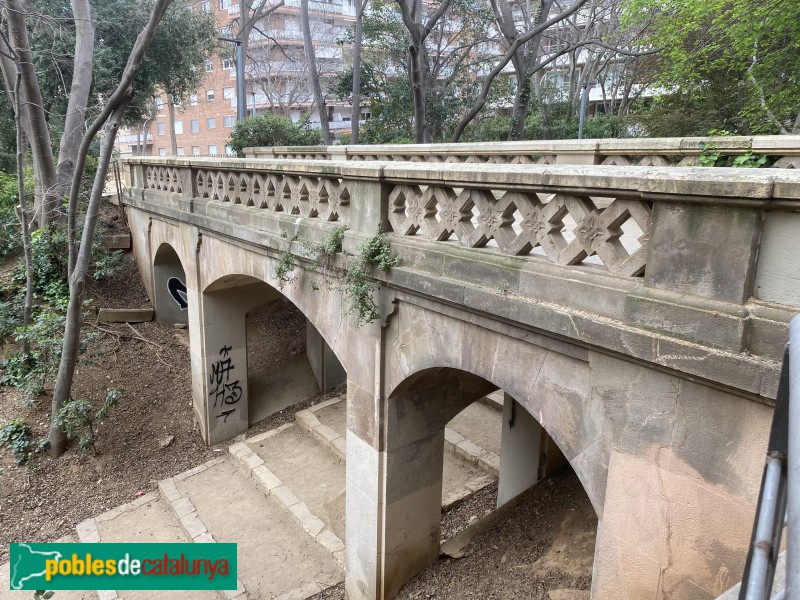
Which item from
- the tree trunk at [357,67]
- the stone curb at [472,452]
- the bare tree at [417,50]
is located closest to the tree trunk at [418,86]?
the bare tree at [417,50]

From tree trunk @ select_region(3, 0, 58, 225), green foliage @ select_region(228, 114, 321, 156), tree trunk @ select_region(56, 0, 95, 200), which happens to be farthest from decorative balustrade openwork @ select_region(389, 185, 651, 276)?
green foliage @ select_region(228, 114, 321, 156)

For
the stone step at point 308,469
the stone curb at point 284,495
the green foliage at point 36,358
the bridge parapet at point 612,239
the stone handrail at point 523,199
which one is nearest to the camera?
the bridge parapet at point 612,239

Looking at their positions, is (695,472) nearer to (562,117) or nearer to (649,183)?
(649,183)

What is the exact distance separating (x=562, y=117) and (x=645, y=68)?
408 cm

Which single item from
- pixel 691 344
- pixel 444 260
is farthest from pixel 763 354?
pixel 444 260

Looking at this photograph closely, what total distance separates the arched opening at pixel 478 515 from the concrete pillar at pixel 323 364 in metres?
5.43

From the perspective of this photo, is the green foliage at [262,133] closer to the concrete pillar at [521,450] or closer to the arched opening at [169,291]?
the arched opening at [169,291]

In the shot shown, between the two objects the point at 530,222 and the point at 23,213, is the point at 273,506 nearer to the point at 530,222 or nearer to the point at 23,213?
the point at 530,222

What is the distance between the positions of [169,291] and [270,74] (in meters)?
26.0

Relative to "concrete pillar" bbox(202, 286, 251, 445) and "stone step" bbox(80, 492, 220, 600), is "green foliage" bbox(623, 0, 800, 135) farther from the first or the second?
"stone step" bbox(80, 492, 220, 600)

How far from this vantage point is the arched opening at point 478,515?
19.4 ft

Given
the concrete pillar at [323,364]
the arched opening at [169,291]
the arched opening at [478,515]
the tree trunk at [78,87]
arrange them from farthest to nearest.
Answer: the arched opening at [169,291] < the concrete pillar at [323,364] < the tree trunk at [78,87] < the arched opening at [478,515]

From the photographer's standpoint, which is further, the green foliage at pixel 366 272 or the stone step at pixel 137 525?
the stone step at pixel 137 525

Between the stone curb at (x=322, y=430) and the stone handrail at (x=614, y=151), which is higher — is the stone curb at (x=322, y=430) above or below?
below
